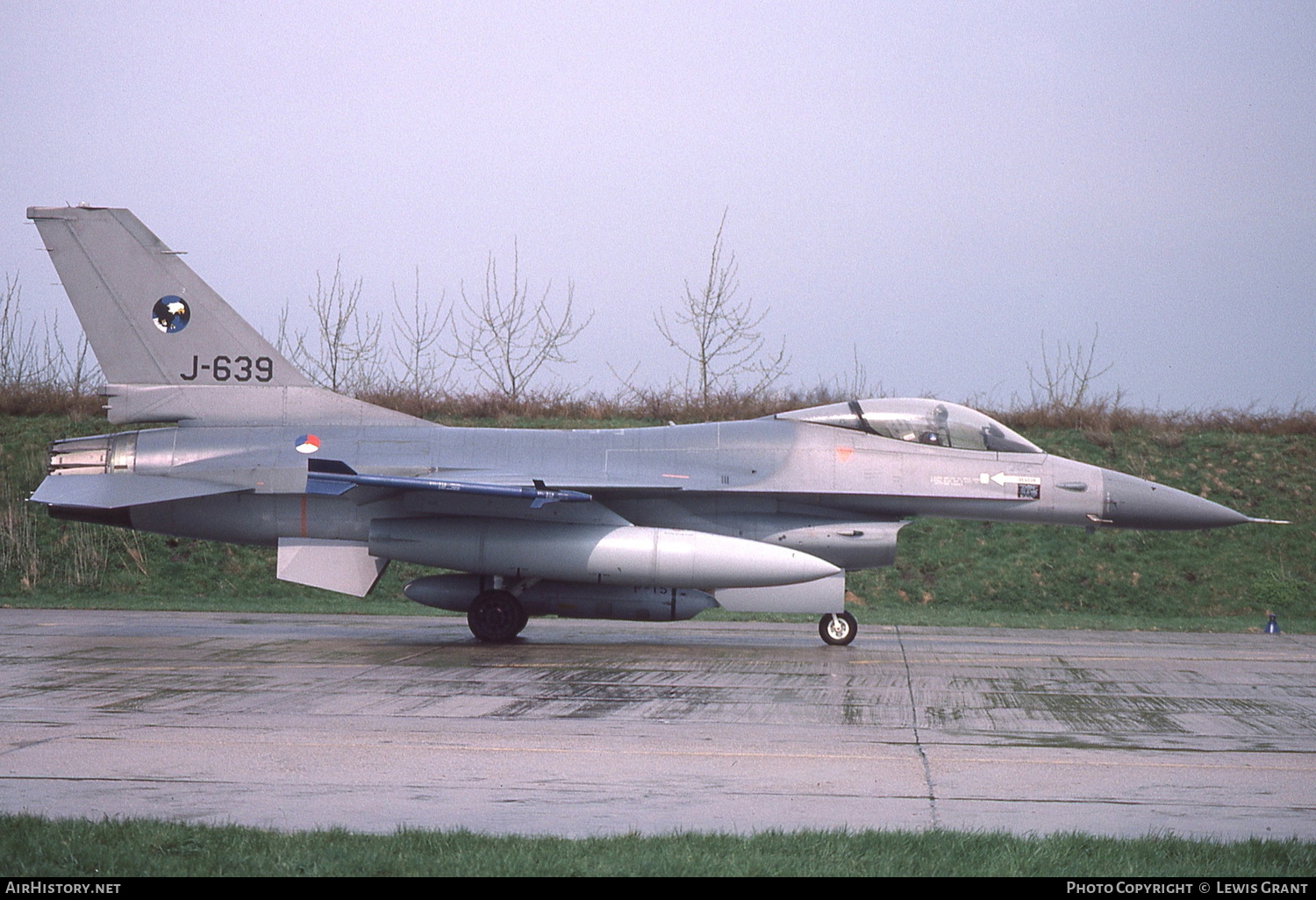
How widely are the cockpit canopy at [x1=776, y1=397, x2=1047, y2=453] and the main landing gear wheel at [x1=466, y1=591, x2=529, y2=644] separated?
160 inches

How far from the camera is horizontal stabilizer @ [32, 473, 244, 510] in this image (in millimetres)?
13727

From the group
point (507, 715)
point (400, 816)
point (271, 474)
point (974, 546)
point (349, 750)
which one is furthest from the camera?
point (974, 546)

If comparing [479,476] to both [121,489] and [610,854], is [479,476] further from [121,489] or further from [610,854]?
[610,854]

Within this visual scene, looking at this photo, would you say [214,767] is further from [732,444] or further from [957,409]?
[957,409]

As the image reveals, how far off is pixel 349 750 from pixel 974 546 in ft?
63.6

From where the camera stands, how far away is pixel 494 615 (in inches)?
562

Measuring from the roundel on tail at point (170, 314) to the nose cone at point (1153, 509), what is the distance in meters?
11.5

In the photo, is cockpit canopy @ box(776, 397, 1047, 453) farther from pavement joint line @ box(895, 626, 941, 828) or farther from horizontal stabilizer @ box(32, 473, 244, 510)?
horizontal stabilizer @ box(32, 473, 244, 510)

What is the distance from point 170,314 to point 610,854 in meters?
11.4

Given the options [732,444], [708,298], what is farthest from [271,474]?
[708,298]

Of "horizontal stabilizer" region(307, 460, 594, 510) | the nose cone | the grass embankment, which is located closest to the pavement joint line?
the nose cone

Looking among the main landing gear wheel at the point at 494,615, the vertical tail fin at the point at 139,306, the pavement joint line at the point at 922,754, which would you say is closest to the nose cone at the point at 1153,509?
the pavement joint line at the point at 922,754

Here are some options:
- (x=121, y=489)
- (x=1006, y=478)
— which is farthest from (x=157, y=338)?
(x=1006, y=478)

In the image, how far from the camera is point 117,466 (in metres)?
14.0
